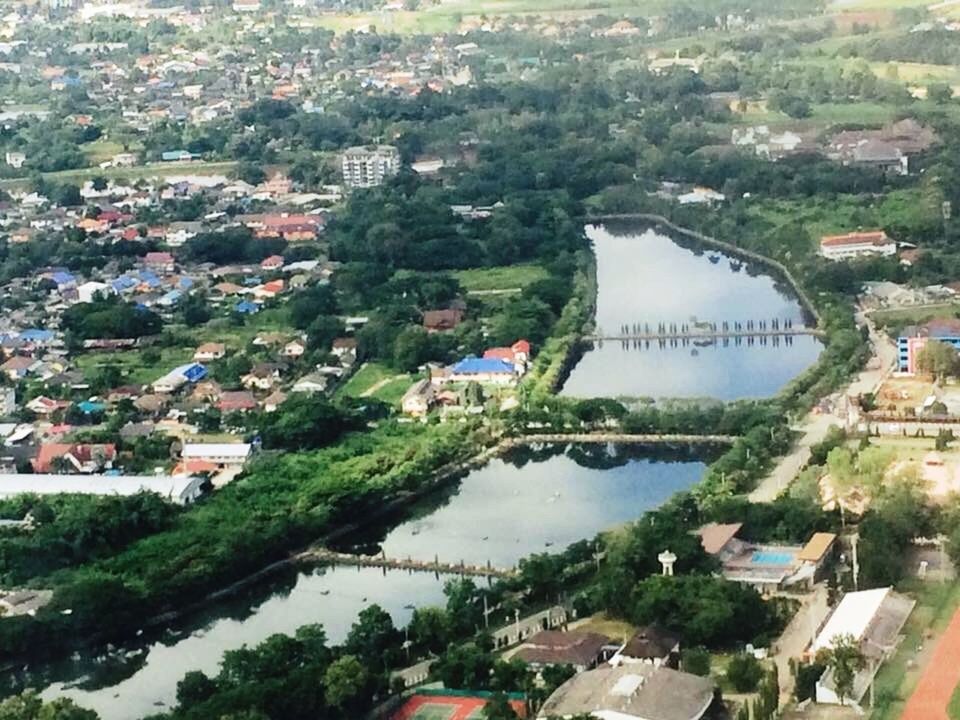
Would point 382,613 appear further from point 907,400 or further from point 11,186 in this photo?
point 11,186

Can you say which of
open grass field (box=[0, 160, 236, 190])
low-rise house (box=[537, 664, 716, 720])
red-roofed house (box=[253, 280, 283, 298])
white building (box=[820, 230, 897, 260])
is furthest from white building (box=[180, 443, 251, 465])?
open grass field (box=[0, 160, 236, 190])

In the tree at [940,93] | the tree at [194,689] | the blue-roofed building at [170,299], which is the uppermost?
the tree at [940,93]

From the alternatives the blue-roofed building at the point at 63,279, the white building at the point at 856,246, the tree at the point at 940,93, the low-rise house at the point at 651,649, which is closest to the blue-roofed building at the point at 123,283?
the blue-roofed building at the point at 63,279

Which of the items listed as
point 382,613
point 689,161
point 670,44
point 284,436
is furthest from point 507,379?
point 670,44

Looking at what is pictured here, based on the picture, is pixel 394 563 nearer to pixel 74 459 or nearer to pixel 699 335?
pixel 74 459

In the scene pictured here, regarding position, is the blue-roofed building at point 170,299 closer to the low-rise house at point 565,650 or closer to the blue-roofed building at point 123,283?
the blue-roofed building at point 123,283

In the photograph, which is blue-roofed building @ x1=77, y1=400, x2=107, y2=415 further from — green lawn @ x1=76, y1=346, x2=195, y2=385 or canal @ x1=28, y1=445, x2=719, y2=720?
A: canal @ x1=28, y1=445, x2=719, y2=720

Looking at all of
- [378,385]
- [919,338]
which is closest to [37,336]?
[378,385]
